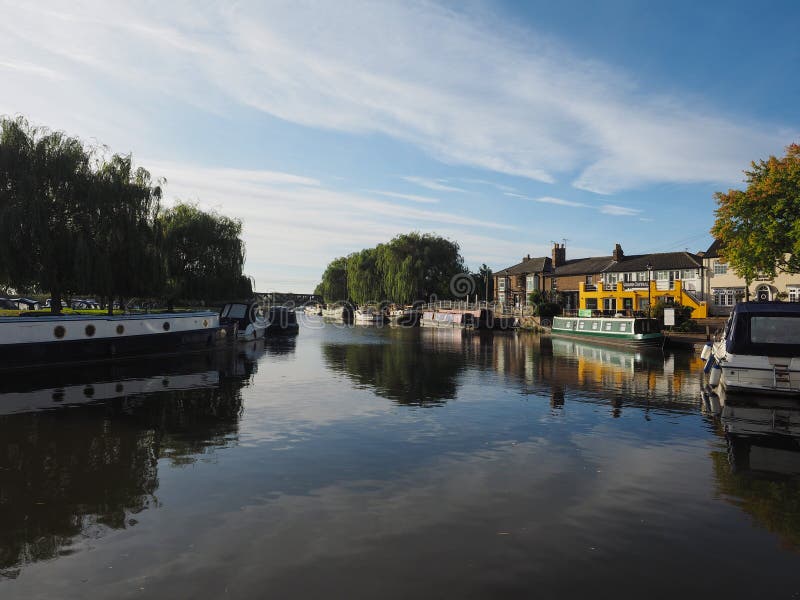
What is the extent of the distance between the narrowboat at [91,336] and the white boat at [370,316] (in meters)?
58.5

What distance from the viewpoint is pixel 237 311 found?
149ft

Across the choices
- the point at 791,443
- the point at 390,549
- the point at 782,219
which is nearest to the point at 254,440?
the point at 390,549

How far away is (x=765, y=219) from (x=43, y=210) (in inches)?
1545

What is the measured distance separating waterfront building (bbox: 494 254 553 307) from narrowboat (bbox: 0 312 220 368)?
56620mm

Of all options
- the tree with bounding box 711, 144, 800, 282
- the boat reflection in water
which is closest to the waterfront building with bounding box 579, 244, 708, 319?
the tree with bounding box 711, 144, 800, 282

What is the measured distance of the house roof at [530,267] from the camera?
3292 inches

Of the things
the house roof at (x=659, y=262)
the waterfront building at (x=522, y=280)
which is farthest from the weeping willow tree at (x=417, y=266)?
the house roof at (x=659, y=262)

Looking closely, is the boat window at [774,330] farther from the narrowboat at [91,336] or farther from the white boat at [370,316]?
the white boat at [370,316]

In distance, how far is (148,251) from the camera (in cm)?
3394

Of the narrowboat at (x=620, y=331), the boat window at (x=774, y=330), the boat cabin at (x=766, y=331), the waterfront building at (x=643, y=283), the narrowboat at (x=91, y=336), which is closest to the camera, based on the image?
the boat cabin at (x=766, y=331)

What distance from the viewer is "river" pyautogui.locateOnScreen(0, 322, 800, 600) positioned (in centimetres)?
623

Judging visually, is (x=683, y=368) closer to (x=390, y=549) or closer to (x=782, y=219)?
(x=782, y=219)

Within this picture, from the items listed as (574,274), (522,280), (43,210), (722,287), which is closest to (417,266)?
Result: (522,280)

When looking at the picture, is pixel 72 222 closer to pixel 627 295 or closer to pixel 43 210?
pixel 43 210
